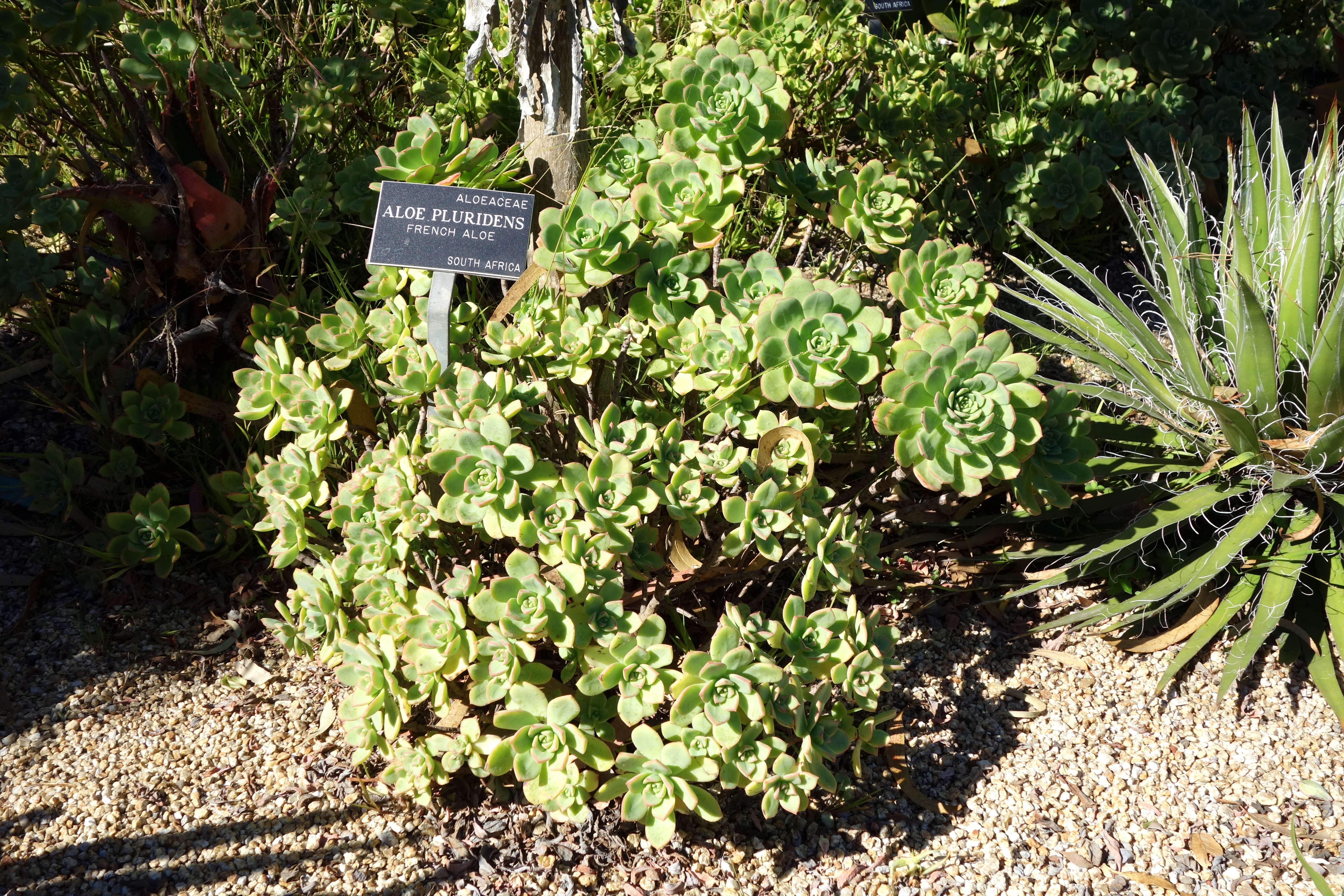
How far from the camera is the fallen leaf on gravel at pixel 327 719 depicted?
1.98 m

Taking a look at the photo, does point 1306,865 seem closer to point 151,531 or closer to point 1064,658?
point 1064,658

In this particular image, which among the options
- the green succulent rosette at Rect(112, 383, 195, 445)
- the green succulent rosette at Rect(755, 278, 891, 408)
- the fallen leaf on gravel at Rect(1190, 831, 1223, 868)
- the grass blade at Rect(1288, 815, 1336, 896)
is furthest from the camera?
the green succulent rosette at Rect(112, 383, 195, 445)

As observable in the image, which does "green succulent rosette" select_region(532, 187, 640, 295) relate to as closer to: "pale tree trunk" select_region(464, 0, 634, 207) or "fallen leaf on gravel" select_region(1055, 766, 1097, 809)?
"pale tree trunk" select_region(464, 0, 634, 207)

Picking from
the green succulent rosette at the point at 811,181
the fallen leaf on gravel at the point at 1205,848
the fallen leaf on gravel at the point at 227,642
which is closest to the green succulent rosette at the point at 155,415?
the fallen leaf on gravel at the point at 227,642

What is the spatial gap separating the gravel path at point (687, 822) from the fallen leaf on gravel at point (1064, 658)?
3 cm

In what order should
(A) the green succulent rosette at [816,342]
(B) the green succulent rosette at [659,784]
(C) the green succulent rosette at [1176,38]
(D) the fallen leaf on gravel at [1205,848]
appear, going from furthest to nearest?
(C) the green succulent rosette at [1176,38]
(D) the fallen leaf on gravel at [1205,848]
(A) the green succulent rosette at [816,342]
(B) the green succulent rosette at [659,784]

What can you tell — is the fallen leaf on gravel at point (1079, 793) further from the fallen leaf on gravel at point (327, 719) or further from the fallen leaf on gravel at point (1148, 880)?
the fallen leaf on gravel at point (327, 719)

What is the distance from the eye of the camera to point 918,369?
167 cm

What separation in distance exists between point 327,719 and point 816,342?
1.24 meters

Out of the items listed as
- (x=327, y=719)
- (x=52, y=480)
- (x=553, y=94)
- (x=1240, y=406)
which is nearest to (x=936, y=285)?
(x=1240, y=406)

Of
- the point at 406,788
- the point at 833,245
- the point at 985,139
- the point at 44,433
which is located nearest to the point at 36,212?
the point at 44,433

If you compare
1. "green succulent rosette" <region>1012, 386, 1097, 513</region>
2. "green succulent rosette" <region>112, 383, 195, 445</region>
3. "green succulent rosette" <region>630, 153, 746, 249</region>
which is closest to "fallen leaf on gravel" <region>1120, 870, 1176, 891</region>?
"green succulent rosette" <region>1012, 386, 1097, 513</region>

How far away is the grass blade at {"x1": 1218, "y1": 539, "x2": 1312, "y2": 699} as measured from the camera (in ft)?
6.49

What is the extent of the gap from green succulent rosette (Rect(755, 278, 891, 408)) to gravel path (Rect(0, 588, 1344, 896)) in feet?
2.65
